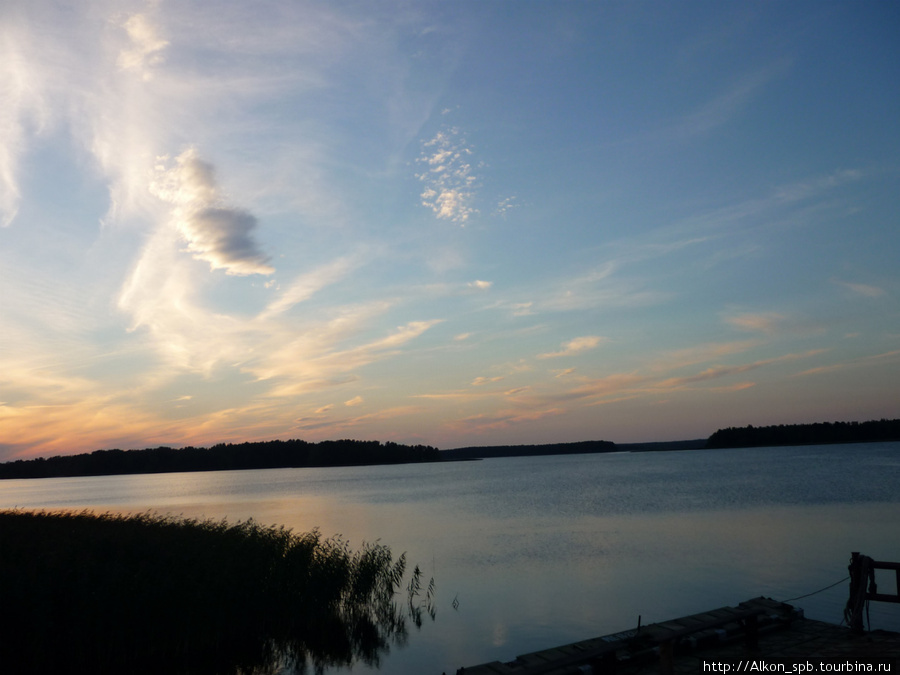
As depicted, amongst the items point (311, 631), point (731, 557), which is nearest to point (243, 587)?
point (311, 631)

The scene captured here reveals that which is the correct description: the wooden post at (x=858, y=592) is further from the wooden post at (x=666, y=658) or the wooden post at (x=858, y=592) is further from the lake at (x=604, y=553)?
the wooden post at (x=666, y=658)

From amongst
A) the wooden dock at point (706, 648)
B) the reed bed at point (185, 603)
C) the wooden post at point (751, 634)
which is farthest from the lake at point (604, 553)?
the wooden post at point (751, 634)

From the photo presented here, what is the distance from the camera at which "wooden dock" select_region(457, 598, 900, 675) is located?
1453 cm

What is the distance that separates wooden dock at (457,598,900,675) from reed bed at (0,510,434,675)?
7.79 metres

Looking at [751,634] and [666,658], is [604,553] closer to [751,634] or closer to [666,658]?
[751,634]

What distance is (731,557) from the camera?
34188 mm

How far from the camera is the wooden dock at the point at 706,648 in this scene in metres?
14.5

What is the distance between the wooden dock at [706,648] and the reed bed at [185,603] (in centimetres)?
779

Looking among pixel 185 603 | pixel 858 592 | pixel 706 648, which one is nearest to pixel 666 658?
pixel 706 648

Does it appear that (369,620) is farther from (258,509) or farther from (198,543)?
(258,509)

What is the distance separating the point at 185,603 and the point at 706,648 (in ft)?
49.0

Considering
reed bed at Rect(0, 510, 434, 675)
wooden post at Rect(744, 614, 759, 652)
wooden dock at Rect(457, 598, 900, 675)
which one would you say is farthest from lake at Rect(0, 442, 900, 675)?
wooden post at Rect(744, 614, 759, 652)

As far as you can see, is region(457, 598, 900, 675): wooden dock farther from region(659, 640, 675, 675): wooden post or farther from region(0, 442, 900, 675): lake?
Result: region(0, 442, 900, 675): lake

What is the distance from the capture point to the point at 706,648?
16.6 m
